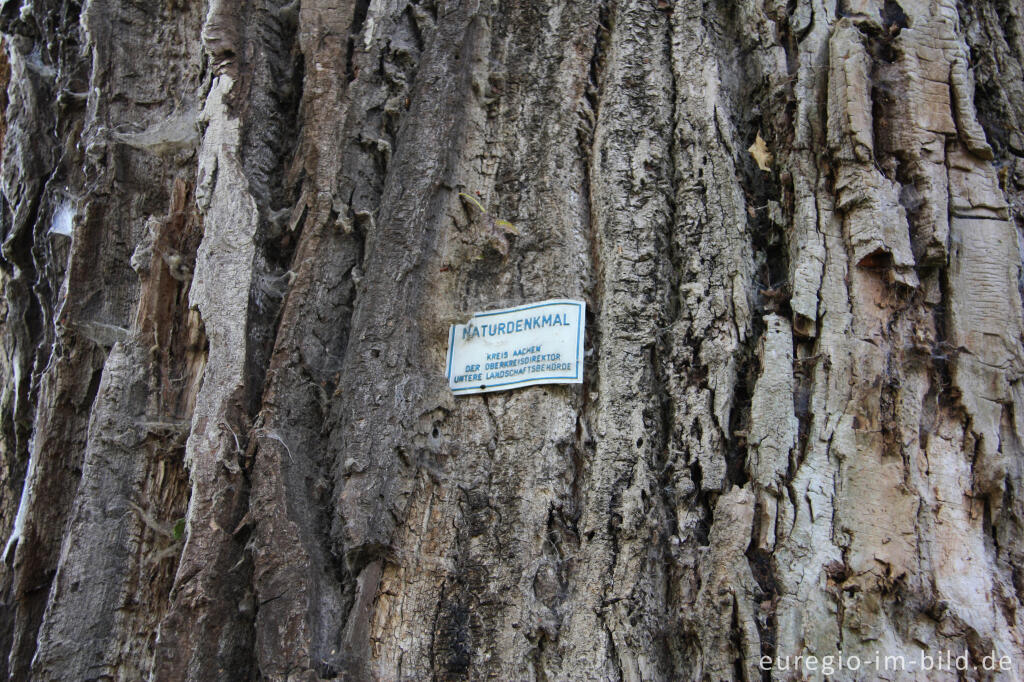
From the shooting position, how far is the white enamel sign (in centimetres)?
176

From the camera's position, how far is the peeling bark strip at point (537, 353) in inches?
59.3

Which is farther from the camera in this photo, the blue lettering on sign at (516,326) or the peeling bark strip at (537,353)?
the blue lettering on sign at (516,326)

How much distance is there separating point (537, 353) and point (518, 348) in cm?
5

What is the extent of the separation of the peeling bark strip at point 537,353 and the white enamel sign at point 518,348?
0.13ft

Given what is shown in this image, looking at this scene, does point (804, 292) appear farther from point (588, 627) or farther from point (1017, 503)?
point (588, 627)

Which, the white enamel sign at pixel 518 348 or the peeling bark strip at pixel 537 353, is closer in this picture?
the peeling bark strip at pixel 537 353

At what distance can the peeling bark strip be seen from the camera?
151 cm

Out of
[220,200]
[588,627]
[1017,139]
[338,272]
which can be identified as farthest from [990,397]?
[220,200]

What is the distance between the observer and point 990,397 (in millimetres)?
1525

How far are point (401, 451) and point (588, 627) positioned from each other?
0.54m

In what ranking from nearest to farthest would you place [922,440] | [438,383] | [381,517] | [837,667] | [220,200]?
[837,667] → [922,440] → [381,517] → [438,383] → [220,200]

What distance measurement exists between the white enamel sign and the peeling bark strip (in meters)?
0.04

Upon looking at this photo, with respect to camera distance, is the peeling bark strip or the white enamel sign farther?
the white enamel sign

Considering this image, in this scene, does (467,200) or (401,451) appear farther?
(467,200)
